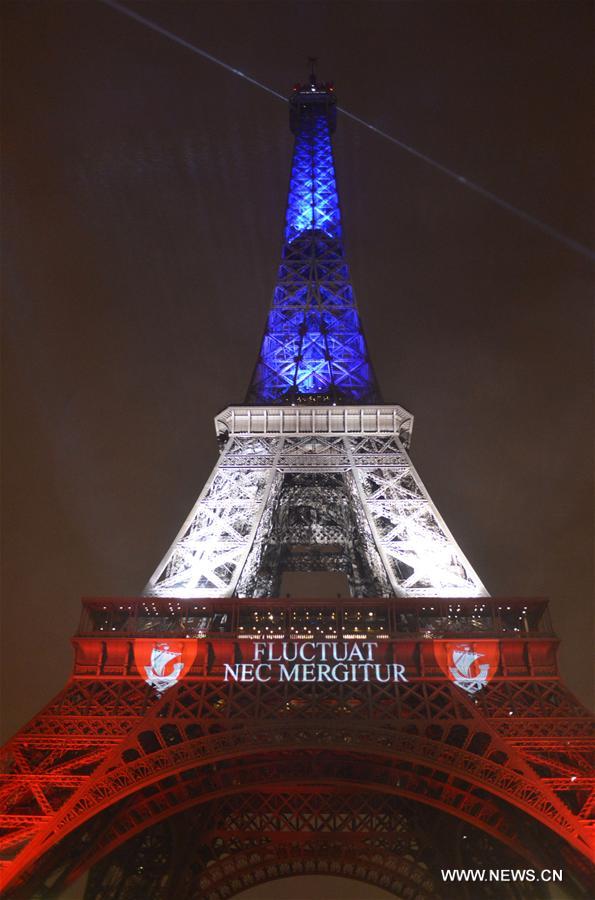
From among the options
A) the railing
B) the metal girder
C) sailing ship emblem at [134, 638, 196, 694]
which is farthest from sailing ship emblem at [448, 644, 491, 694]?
sailing ship emblem at [134, 638, 196, 694]

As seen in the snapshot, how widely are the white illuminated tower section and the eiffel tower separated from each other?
0.32 ft

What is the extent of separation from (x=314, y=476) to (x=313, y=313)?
6397mm

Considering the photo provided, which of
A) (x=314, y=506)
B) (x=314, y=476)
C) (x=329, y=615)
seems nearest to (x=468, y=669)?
(x=329, y=615)

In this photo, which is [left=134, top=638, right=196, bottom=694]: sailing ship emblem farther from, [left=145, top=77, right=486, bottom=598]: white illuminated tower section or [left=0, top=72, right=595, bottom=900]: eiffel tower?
[left=145, top=77, right=486, bottom=598]: white illuminated tower section

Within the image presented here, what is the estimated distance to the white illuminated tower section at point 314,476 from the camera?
20.1 meters

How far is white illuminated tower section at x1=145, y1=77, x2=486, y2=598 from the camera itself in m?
20.1

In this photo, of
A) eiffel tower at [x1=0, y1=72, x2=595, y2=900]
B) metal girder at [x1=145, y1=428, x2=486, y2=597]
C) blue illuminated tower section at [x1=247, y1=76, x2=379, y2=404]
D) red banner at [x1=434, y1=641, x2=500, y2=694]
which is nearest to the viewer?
eiffel tower at [x1=0, y1=72, x2=595, y2=900]

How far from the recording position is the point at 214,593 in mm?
18859

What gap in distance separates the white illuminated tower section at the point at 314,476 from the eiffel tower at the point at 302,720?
97 millimetres

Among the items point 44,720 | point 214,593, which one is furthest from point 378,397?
point 44,720

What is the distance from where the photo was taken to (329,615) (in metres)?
17.4

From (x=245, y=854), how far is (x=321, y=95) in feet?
110

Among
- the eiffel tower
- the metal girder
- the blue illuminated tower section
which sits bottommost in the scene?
the eiffel tower

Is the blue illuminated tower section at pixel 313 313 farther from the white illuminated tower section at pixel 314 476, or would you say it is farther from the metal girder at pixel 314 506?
the metal girder at pixel 314 506
